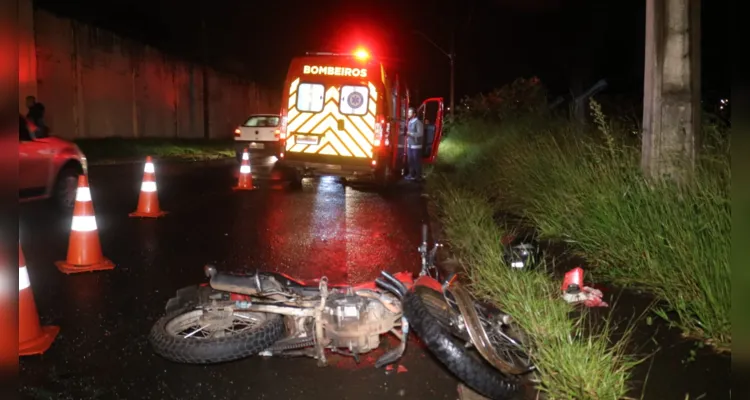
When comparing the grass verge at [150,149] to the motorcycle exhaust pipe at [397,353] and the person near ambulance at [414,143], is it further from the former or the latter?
the motorcycle exhaust pipe at [397,353]

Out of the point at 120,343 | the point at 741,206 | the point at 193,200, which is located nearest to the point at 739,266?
the point at 741,206

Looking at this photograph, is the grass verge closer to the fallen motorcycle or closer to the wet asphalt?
the wet asphalt

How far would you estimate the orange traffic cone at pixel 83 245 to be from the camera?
6914 millimetres

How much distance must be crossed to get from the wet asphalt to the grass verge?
7.99 metres

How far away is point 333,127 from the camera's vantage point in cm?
1398

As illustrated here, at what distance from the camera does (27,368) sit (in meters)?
4.45

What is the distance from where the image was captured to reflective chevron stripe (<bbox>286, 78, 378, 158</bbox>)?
13.8 metres

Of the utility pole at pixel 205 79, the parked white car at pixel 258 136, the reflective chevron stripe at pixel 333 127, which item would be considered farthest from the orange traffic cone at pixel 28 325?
the utility pole at pixel 205 79

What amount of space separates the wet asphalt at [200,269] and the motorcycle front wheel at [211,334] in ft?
0.57

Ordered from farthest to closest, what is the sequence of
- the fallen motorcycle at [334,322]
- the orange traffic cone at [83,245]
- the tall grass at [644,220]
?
the orange traffic cone at [83,245] < the tall grass at [644,220] < the fallen motorcycle at [334,322]

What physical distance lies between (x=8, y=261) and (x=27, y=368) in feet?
5.97

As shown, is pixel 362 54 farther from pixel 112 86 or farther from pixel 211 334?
pixel 112 86

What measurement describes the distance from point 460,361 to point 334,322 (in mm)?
932

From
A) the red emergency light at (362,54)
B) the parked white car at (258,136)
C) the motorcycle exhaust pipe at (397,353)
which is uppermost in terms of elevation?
the red emergency light at (362,54)
